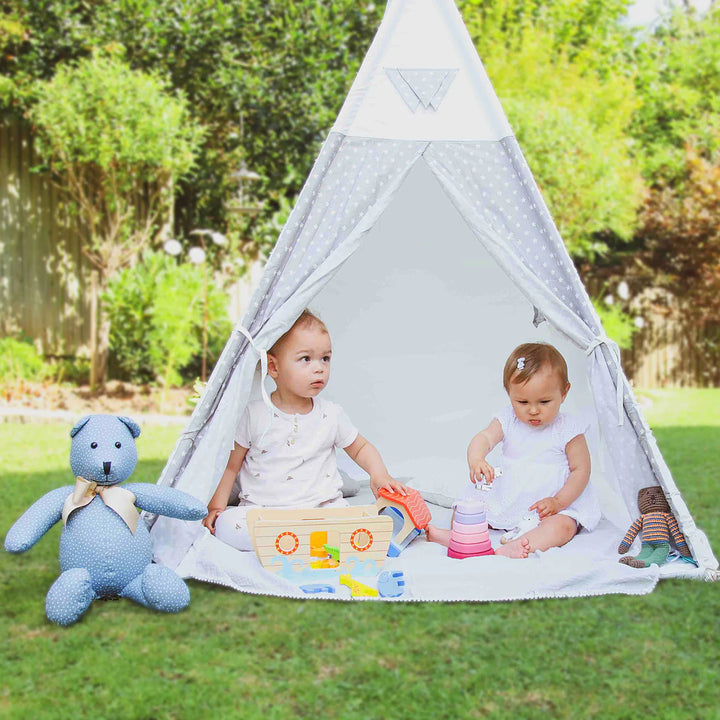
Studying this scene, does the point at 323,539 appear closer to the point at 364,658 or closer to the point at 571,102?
the point at 364,658

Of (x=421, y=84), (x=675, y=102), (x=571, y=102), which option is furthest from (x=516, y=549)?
(x=675, y=102)

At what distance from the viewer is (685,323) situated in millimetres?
12055

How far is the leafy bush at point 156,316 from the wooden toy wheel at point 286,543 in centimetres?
451

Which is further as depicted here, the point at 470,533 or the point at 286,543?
the point at 470,533

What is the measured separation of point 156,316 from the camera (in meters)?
7.55

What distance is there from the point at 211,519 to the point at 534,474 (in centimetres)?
121

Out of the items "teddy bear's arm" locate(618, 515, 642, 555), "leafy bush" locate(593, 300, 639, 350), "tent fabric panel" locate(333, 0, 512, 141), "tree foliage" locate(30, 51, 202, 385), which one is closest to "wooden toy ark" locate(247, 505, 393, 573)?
"teddy bear's arm" locate(618, 515, 642, 555)

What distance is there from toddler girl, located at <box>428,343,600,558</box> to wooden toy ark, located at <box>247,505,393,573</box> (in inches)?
15.7

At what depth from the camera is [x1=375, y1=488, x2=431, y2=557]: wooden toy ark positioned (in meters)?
3.49

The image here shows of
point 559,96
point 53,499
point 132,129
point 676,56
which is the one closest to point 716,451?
point 53,499

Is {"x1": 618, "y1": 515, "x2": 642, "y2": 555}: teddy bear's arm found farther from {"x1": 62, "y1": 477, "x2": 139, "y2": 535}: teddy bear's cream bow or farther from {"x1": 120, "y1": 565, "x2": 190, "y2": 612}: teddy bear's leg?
{"x1": 62, "y1": 477, "x2": 139, "y2": 535}: teddy bear's cream bow

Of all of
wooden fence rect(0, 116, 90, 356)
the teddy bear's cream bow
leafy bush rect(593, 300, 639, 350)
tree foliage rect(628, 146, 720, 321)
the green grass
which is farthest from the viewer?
tree foliage rect(628, 146, 720, 321)

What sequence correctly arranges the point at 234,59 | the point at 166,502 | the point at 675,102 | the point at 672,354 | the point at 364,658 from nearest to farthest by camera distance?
the point at 364,658
the point at 166,502
the point at 234,59
the point at 672,354
the point at 675,102

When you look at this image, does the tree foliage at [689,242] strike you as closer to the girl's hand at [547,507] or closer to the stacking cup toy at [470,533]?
the girl's hand at [547,507]
